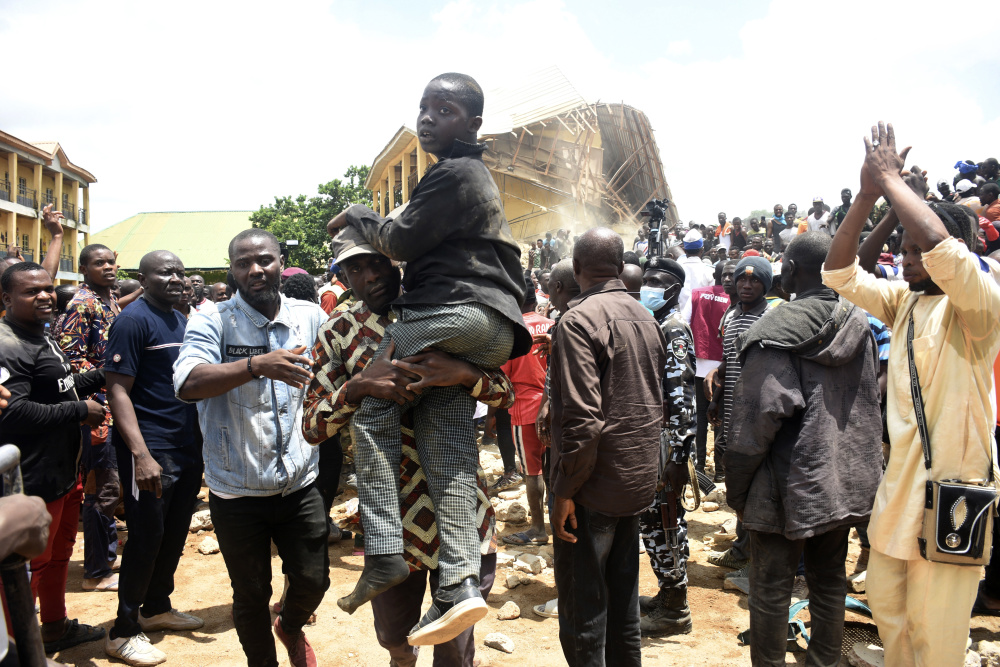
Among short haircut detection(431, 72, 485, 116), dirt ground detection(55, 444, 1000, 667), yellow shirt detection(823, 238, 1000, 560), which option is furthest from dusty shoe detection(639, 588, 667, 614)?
short haircut detection(431, 72, 485, 116)

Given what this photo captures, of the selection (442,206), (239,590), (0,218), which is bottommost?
(239,590)

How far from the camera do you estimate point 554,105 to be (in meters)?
31.4

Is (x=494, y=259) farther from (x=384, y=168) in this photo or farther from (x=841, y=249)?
(x=384, y=168)

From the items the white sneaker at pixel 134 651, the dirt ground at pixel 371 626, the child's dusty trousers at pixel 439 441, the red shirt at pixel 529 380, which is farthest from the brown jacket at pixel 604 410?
the white sneaker at pixel 134 651

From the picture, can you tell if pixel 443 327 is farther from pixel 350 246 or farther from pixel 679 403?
pixel 679 403

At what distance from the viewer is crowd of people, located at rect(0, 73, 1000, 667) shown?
257 centimetres

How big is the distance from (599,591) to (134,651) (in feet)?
9.71

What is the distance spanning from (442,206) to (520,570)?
3769 mm

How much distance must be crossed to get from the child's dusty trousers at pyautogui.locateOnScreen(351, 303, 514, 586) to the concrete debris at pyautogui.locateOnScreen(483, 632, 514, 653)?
180 cm

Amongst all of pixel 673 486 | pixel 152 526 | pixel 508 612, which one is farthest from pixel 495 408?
pixel 152 526

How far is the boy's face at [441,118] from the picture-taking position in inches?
106

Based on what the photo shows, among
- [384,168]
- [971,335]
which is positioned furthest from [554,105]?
[971,335]

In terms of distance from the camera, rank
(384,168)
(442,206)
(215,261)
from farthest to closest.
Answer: (215,261)
(384,168)
(442,206)

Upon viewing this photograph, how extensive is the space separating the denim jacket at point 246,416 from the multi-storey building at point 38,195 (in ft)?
107
